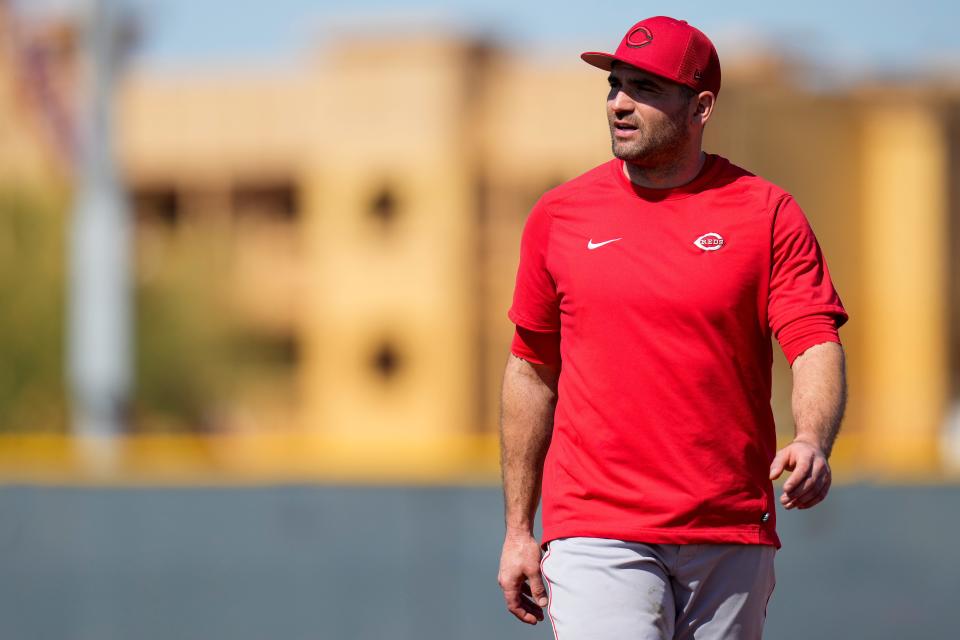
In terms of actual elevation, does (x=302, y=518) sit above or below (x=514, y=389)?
below

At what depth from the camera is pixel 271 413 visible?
51375 mm

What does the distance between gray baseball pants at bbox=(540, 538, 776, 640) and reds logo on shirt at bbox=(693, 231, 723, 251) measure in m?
0.65

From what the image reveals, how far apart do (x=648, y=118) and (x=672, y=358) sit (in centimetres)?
54

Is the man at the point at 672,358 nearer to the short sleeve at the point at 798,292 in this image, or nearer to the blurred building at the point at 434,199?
the short sleeve at the point at 798,292

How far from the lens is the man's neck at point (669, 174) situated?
3.90 metres

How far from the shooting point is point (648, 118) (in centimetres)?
386

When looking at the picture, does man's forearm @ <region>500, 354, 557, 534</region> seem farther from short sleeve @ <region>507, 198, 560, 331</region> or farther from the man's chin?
the man's chin

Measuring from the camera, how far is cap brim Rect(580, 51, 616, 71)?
3883 millimetres

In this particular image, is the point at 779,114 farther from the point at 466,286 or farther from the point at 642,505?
the point at 642,505

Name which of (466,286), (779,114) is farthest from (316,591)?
(466,286)

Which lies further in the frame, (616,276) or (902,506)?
(902,506)

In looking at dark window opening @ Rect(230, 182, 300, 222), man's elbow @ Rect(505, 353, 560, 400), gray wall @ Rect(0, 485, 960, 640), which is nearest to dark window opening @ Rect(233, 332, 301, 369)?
dark window opening @ Rect(230, 182, 300, 222)

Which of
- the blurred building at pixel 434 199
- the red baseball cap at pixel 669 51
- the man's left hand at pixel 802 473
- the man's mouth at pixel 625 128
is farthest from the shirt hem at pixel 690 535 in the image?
the blurred building at pixel 434 199

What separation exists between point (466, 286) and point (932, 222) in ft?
43.4
